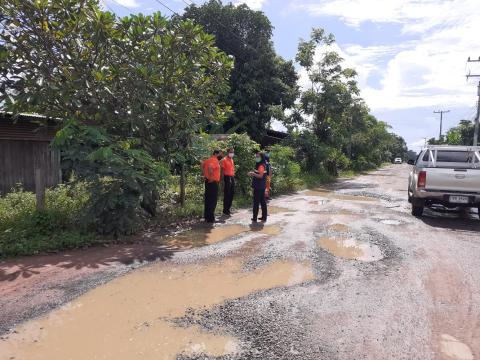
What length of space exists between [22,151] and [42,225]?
551cm

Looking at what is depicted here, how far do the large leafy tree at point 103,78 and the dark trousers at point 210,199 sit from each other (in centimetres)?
155

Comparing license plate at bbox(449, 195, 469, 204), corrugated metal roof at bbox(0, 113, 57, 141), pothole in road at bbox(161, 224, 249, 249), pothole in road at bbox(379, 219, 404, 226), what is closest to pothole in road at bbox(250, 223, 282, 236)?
pothole in road at bbox(161, 224, 249, 249)

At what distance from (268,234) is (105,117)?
161 inches

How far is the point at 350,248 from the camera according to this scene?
7.02 m

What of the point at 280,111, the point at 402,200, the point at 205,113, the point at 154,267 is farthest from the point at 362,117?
the point at 154,267

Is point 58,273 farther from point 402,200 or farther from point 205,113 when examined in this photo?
point 402,200

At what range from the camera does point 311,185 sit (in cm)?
1969

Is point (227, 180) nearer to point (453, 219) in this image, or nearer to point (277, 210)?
point (277, 210)

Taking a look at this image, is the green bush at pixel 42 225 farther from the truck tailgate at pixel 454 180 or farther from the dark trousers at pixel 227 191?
the truck tailgate at pixel 454 180

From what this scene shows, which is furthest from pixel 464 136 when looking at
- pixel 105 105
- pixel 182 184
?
pixel 105 105

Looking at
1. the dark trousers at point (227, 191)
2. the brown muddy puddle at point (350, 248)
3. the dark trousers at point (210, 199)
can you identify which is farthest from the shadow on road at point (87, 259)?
the dark trousers at point (227, 191)

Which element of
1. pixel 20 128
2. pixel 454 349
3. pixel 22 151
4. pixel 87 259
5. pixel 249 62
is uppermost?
pixel 249 62

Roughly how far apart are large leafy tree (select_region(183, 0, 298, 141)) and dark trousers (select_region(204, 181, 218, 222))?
14.4 m

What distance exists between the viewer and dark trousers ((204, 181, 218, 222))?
944 cm
